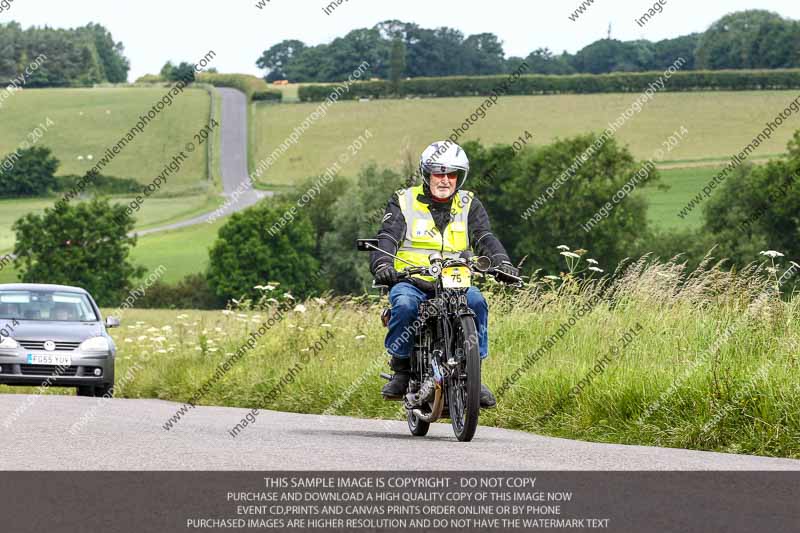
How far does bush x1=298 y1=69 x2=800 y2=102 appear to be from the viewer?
404 ft

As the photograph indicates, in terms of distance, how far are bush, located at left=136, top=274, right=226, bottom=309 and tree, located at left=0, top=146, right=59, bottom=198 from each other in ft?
98.6

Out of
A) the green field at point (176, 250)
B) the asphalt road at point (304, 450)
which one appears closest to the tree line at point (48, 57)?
the green field at point (176, 250)

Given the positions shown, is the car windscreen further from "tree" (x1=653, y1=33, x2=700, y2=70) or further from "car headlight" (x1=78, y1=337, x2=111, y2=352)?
"tree" (x1=653, y1=33, x2=700, y2=70)

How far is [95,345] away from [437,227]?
9.10 metres

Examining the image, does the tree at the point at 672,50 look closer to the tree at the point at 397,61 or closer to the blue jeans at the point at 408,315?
the tree at the point at 397,61

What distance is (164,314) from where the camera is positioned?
73.3 metres

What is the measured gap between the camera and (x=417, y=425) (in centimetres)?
1053

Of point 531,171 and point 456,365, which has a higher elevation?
point 456,365

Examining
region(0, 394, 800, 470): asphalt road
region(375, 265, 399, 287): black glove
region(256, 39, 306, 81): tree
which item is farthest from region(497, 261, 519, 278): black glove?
region(256, 39, 306, 81): tree

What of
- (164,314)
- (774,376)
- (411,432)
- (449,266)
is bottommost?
(164,314)

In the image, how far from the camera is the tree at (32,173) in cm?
11800
